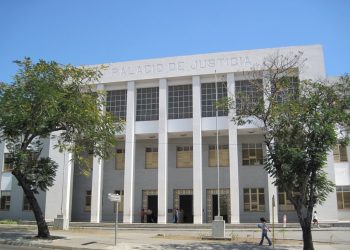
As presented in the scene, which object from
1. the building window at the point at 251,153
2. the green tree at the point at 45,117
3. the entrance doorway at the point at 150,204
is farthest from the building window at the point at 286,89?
the entrance doorway at the point at 150,204

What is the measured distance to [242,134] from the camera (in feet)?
113

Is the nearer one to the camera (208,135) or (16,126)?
(16,126)

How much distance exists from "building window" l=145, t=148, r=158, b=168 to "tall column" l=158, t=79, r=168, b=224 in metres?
2.39

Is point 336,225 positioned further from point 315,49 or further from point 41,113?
point 41,113

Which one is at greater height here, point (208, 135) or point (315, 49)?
point (315, 49)

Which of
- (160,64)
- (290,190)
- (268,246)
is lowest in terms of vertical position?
(268,246)

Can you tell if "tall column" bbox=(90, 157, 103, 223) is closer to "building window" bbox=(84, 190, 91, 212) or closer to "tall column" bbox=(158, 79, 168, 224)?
"building window" bbox=(84, 190, 91, 212)

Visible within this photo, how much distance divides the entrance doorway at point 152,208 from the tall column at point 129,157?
1.79 meters

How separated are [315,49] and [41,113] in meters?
21.8

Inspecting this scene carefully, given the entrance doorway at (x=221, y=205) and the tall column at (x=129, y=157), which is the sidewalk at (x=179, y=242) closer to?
the entrance doorway at (x=221, y=205)

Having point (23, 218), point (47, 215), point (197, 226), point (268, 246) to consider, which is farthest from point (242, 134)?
point (23, 218)

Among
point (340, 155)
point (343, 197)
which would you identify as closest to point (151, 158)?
point (340, 155)

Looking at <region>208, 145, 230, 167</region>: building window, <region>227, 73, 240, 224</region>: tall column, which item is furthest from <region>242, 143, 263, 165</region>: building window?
<region>227, 73, 240, 224</region>: tall column

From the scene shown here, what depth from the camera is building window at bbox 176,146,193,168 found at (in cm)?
3538
